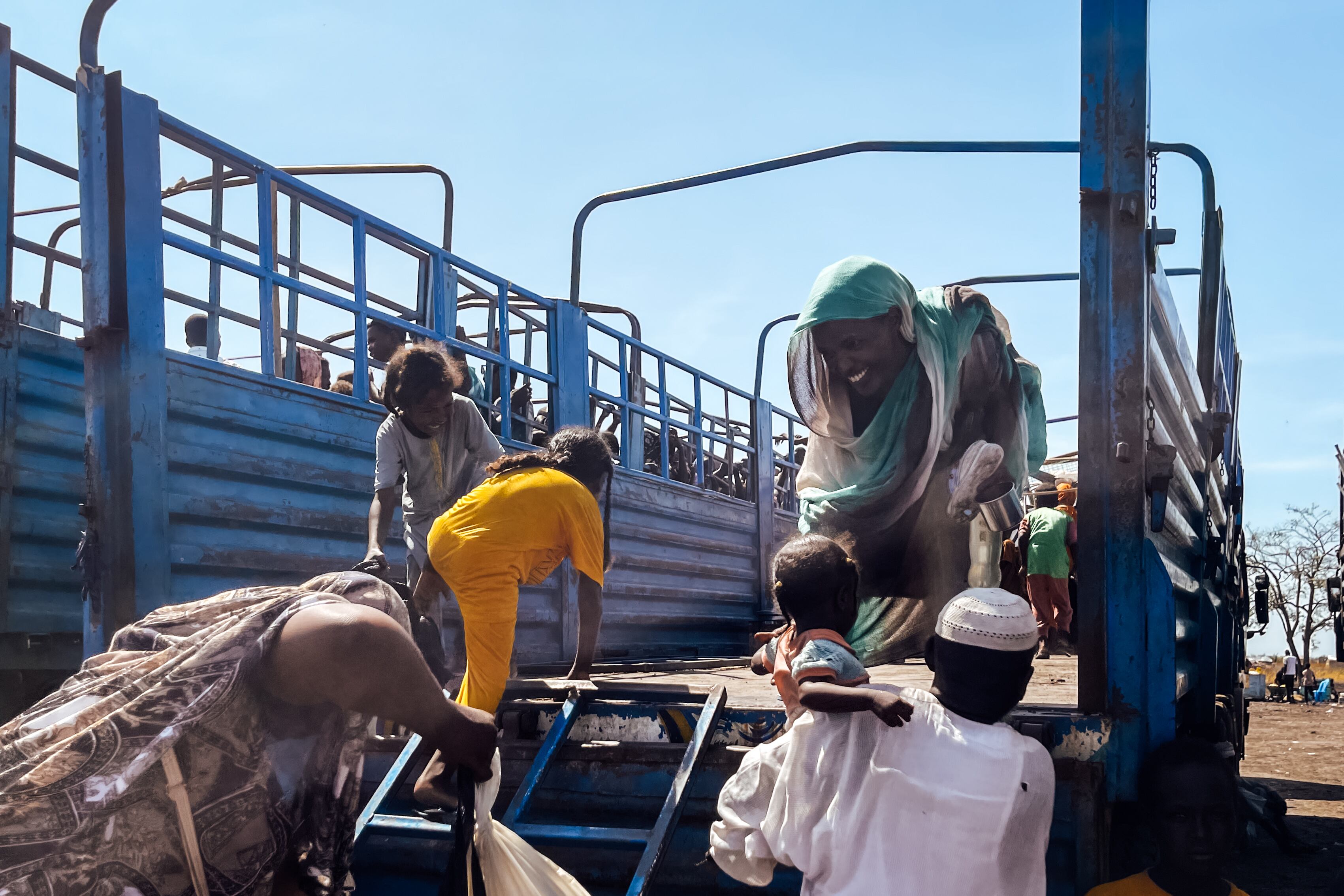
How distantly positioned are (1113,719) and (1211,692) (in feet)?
6.76

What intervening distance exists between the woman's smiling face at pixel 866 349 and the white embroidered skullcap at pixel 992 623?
7.97 ft

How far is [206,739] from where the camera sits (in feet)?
5.19

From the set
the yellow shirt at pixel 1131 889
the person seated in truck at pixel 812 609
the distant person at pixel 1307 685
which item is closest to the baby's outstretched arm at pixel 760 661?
the person seated in truck at pixel 812 609

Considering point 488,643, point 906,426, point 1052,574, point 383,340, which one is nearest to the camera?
point 488,643

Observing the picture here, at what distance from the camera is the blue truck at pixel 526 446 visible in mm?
2500

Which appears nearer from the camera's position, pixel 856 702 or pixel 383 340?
pixel 856 702

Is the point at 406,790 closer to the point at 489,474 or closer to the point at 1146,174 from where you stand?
the point at 489,474

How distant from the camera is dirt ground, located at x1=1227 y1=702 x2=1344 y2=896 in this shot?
4.36 m

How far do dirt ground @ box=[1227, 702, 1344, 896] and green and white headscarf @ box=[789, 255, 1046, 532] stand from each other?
1.85 m

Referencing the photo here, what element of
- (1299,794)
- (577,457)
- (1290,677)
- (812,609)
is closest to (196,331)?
(577,457)

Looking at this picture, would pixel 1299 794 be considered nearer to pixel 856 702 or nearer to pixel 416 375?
pixel 416 375

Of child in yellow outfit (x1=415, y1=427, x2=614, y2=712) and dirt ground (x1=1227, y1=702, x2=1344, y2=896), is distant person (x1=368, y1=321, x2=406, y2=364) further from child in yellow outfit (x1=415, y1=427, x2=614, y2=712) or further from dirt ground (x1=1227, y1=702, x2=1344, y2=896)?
dirt ground (x1=1227, y1=702, x2=1344, y2=896)

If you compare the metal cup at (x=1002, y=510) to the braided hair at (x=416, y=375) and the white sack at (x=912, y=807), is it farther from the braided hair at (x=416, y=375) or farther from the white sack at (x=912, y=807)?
the white sack at (x=912, y=807)

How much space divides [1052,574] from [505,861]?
5.23 m
